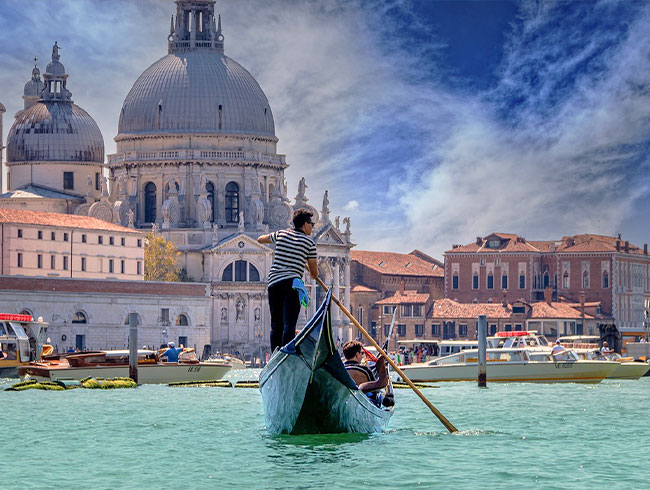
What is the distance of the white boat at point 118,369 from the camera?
4522cm

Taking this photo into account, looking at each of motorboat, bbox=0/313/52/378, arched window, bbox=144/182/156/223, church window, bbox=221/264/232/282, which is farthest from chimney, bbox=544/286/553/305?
motorboat, bbox=0/313/52/378

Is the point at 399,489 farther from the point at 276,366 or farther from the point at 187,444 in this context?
the point at 187,444

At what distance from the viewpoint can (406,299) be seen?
358 feet

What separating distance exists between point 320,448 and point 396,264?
312ft

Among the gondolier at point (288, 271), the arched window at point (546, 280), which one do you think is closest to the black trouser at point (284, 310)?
the gondolier at point (288, 271)

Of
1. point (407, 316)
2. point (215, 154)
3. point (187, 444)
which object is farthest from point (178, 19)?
point (187, 444)

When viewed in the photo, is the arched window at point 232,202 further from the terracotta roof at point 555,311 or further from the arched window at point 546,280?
the arched window at point 546,280

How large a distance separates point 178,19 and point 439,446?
A: 256ft

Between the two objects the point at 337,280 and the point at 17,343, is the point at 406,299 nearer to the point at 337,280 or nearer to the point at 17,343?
the point at 337,280

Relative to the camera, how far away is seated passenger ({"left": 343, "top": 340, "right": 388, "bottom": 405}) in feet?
79.9

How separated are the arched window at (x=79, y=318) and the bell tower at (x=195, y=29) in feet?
87.6

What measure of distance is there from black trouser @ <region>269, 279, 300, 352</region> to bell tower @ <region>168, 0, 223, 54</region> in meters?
77.1

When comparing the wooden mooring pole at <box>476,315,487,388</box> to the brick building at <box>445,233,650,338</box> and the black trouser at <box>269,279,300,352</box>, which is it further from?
the brick building at <box>445,233,650,338</box>

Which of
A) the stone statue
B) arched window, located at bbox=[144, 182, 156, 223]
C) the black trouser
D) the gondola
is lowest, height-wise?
the gondola
